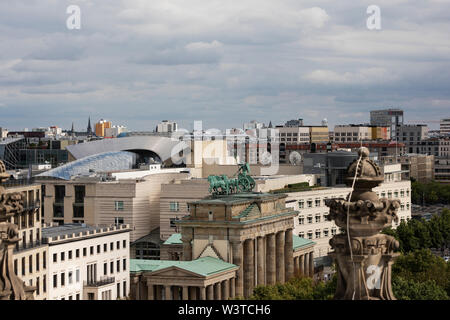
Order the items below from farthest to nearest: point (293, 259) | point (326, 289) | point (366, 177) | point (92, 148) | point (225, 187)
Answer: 1. point (92, 148)
2. point (293, 259)
3. point (225, 187)
4. point (326, 289)
5. point (366, 177)

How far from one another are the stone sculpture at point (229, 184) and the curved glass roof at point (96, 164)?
32060mm

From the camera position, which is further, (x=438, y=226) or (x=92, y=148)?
(x=92, y=148)

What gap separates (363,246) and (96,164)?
413ft

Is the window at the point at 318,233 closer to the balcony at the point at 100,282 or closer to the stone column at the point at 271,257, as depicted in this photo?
the stone column at the point at 271,257

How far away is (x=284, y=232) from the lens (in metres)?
90.9

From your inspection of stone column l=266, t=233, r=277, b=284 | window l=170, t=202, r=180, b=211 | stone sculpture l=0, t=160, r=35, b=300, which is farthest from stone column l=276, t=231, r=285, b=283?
stone sculpture l=0, t=160, r=35, b=300

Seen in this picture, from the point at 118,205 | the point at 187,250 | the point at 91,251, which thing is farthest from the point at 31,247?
the point at 118,205

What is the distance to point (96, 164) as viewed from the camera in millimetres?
144125

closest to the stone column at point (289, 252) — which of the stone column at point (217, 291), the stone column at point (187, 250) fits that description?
the stone column at point (187, 250)

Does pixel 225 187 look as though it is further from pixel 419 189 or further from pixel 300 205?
pixel 419 189

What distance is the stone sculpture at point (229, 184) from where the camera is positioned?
278 ft

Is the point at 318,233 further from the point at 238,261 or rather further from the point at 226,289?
the point at 226,289
